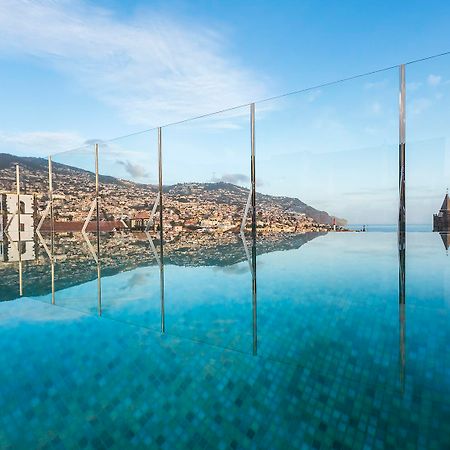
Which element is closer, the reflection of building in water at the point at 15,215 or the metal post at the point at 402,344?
the metal post at the point at 402,344

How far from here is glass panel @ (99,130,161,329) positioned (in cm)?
247

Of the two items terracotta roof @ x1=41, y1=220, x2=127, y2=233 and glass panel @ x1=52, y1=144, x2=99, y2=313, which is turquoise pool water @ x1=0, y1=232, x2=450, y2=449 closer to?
glass panel @ x1=52, y1=144, x2=99, y2=313

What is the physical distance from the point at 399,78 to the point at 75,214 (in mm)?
6237

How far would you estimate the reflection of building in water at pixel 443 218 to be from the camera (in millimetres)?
3404

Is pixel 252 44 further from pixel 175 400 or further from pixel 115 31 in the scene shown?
pixel 175 400

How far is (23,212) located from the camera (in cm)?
797

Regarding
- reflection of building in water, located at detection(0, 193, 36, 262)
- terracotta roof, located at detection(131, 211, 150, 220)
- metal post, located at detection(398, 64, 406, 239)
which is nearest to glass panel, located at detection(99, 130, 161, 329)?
terracotta roof, located at detection(131, 211, 150, 220)

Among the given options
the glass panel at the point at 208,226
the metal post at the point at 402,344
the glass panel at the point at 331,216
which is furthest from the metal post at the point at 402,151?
the metal post at the point at 402,344

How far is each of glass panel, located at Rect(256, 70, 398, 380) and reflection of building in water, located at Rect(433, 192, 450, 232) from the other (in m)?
0.49

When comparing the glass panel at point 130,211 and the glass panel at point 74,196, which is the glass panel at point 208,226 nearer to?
the glass panel at point 130,211

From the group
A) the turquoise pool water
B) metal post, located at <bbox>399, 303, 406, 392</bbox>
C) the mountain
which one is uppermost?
the mountain

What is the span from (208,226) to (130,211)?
5.44ft

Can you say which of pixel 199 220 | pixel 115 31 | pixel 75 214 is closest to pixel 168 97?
pixel 115 31

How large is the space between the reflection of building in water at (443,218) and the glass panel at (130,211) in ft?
9.68
